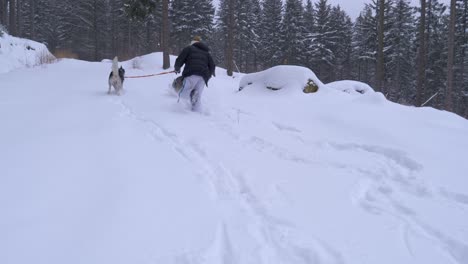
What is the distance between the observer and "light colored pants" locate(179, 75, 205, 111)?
7625 millimetres

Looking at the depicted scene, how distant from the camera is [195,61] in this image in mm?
7664

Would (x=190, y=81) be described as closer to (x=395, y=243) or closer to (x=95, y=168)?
(x=95, y=168)

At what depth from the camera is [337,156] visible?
4922 mm

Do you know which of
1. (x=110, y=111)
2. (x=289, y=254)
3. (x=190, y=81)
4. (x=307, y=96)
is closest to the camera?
(x=289, y=254)

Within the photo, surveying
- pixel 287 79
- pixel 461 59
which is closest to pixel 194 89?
pixel 287 79

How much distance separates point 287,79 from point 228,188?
277 inches

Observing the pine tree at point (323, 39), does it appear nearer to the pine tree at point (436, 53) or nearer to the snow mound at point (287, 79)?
the pine tree at point (436, 53)

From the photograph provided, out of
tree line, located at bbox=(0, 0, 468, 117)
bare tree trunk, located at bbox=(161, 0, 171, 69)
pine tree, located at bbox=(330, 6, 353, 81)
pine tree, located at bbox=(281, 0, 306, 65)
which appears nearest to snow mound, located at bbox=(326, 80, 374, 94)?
bare tree trunk, located at bbox=(161, 0, 171, 69)

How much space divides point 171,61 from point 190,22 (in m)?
17.2

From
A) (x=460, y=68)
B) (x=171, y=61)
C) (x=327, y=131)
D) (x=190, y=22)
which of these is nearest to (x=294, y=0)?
(x=190, y=22)

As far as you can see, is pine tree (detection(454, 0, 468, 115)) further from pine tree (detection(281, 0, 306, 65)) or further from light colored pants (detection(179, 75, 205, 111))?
light colored pants (detection(179, 75, 205, 111))

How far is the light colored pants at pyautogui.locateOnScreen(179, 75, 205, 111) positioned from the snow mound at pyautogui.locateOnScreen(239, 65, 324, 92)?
3.16m

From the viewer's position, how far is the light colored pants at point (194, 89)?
25.0 feet

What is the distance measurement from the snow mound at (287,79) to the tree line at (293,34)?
14.5 metres
